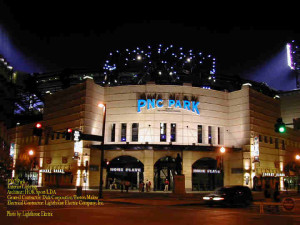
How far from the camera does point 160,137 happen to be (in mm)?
47500

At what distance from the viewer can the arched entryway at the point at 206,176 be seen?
1919 inches

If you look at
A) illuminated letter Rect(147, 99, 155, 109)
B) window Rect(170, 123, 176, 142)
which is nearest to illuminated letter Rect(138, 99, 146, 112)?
illuminated letter Rect(147, 99, 155, 109)

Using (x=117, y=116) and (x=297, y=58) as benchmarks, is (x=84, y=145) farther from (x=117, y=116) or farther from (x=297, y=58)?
(x=297, y=58)

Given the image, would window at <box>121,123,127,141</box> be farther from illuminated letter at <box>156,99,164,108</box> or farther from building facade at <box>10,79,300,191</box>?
illuminated letter at <box>156,99,164,108</box>

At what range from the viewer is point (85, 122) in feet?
155

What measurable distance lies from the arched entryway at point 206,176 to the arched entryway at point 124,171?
787 cm

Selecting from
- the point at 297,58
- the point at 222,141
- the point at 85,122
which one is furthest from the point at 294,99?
the point at 85,122

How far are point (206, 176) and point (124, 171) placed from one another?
40.6ft

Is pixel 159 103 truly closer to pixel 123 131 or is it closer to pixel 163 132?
pixel 163 132

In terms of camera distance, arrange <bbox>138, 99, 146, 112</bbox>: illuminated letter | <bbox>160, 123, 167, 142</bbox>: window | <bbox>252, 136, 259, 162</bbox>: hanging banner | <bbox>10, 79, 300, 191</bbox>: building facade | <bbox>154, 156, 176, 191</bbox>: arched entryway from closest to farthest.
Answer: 1. <bbox>10, 79, 300, 191</bbox>: building facade
2. <bbox>154, 156, 176, 191</bbox>: arched entryway
3. <bbox>160, 123, 167, 142</bbox>: window
4. <bbox>138, 99, 146, 112</bbox>: illuminated letter
5. <bbox>252, 136, 259, 162</bbox>: hanging banner

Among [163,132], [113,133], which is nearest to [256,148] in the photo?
[163,132]

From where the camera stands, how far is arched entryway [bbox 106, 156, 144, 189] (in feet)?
156

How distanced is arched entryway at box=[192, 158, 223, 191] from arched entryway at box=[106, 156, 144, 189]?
310 inches

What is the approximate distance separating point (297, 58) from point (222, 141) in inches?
2234
